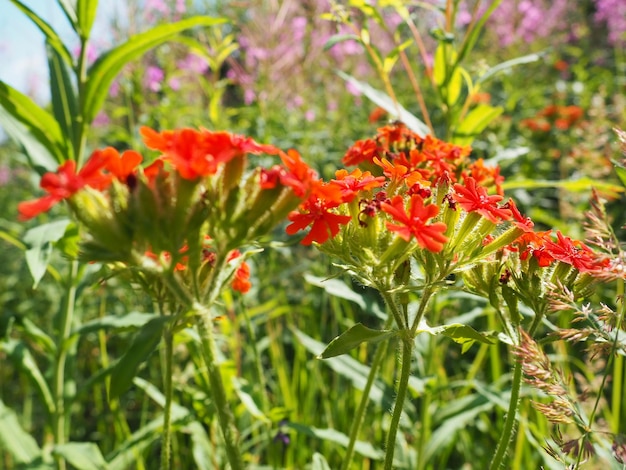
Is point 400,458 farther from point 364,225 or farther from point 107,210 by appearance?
point 107,210

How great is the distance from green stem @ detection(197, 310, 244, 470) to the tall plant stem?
3.92 feet

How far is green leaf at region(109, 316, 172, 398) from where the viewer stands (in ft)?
3.37

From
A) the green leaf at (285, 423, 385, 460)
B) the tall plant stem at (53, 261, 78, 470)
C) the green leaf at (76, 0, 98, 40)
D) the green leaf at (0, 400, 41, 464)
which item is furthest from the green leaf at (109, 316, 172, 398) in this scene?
the green leaf at (76, 0, 98, 40)

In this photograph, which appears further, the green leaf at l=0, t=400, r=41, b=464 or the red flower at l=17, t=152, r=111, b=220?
the green leaf at l=0, t=400, r=41, b=464

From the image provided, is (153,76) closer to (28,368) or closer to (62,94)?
(62,94)

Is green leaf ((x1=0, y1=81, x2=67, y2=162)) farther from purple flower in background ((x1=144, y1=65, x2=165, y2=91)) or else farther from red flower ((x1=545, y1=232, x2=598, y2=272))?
purple flower in background ((x1=144, y1=65, x2=165, y2=91))

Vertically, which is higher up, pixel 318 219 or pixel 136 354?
pixel 318 219

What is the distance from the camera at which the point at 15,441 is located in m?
2.09

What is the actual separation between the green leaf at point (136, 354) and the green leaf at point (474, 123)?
62.6 inches

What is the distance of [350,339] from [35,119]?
1.48 metres

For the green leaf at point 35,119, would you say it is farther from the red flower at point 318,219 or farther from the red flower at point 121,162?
the red flower at point 318,219

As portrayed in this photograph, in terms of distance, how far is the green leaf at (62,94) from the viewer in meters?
2.04

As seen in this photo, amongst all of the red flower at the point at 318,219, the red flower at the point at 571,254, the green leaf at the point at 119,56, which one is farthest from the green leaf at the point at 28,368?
the red flower at the point at 571,254

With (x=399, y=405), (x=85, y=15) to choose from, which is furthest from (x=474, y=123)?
(x=85, y=15)
